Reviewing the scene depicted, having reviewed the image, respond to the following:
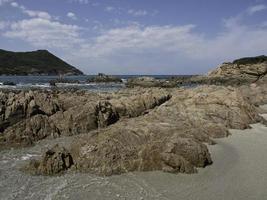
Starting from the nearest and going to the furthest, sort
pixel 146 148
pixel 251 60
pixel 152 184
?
pixel 152 184, pixel 146 148, pixel 251 60

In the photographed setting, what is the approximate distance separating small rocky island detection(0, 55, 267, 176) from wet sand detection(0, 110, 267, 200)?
624 millimetres

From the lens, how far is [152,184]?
554 inches

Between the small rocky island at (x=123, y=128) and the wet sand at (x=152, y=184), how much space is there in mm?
624

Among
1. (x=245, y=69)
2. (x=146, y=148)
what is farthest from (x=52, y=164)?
(x=245, y=69)

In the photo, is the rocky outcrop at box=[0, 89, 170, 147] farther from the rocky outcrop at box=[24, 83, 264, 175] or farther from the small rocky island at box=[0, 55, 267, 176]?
the rocky outcrop at box=[24, 83, 264, 175]

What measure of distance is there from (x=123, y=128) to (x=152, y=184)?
4770 millimetres

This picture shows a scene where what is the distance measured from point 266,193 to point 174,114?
1358cm

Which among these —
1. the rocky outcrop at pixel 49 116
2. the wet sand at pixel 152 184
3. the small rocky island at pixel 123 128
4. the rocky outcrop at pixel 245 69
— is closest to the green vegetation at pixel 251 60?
the rocky outcrop at pixel 245 69

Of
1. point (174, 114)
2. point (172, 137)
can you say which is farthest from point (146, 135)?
point (174, 114)

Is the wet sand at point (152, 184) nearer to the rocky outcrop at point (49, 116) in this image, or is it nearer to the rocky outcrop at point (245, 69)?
the rocky outcrop at point (49, 116)

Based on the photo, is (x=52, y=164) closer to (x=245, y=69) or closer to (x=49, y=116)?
(x=49, y=116)

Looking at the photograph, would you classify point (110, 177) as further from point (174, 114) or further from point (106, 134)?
point (174, 114)

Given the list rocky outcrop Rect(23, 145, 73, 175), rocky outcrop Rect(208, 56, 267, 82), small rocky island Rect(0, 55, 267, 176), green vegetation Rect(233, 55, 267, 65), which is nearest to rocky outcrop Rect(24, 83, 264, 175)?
small rocky island Rect(0, 55, 267, 176)

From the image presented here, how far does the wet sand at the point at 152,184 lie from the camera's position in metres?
13.0
